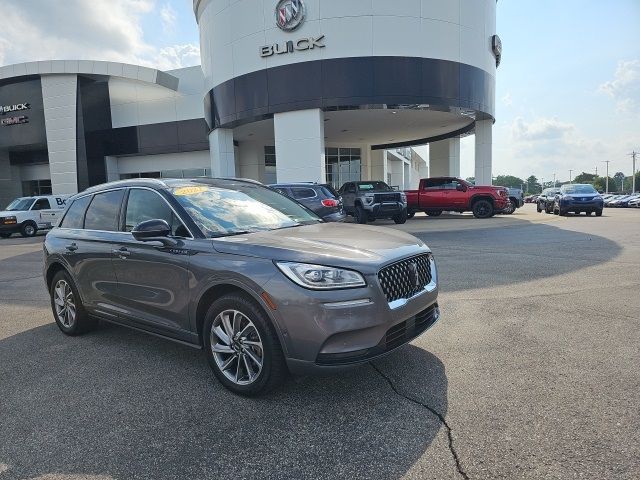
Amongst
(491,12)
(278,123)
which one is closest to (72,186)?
(278,123)

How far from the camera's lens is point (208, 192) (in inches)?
171

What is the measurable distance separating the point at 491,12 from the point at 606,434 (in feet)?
82.5

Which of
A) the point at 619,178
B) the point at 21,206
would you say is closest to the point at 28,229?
the point at 21,206

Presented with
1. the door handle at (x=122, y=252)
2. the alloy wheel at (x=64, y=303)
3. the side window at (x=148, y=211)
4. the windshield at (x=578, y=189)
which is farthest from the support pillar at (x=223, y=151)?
the door handle at (x=122, y=252)

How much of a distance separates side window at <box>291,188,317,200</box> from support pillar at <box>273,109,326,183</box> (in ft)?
23.1

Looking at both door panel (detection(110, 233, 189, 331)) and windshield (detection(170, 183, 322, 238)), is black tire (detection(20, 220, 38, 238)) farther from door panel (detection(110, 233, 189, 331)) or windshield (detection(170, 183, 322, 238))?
windshield (detection(170, 183, 322, 238))

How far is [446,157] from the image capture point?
32.5 metres

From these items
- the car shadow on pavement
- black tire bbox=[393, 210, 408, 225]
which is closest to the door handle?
the car shadow on pavement

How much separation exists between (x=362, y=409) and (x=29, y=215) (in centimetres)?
2263

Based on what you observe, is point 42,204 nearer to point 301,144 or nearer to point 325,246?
point 301,144

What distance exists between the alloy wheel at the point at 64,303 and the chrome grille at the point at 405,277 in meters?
3.80

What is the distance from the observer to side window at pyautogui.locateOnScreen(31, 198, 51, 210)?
846 inches

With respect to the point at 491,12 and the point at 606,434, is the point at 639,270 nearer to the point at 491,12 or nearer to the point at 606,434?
the point at 606,434

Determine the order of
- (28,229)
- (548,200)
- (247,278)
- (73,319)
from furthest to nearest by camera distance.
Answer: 1. (548,200)
2. (28,229)
3. (73,319)
4. (247,278)
